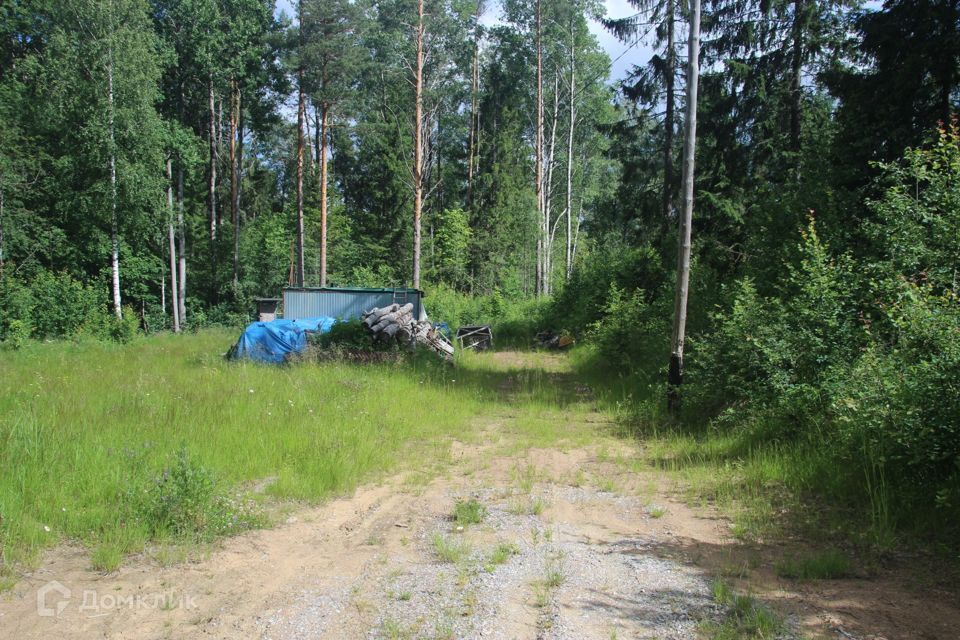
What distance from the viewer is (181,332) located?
2684 cm

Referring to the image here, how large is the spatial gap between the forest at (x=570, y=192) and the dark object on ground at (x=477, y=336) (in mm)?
1586

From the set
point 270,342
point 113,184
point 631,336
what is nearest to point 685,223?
point 631,336

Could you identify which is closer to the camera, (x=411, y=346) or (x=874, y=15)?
(x=874, y=15)

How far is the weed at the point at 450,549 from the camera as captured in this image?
4.22 metres

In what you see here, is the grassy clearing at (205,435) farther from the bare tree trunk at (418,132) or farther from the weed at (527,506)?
the bare tree trunk at (418,132)

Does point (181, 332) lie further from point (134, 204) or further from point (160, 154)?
point (160, 154)

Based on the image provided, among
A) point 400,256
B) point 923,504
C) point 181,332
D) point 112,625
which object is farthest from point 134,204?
point 923,504

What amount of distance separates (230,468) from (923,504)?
20.2 feet

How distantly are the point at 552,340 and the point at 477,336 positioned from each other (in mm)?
2789

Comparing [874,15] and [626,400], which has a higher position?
[874,15]

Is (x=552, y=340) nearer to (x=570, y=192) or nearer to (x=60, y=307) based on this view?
(x=570, y=192)

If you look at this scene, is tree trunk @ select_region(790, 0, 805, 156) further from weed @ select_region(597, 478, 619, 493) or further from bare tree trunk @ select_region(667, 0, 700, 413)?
weed @ select_region(597, 478, 619, 493)

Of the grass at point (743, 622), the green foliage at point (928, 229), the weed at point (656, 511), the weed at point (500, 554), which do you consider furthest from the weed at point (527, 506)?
the green foliage at point (928, 229)

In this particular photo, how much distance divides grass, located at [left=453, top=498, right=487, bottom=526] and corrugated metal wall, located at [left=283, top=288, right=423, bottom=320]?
13.3 meters
